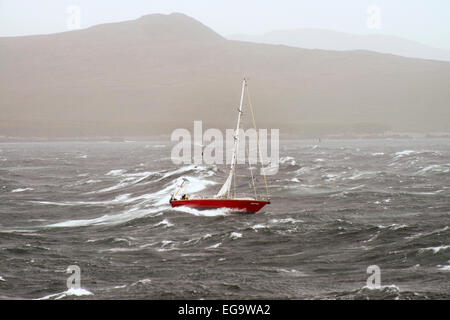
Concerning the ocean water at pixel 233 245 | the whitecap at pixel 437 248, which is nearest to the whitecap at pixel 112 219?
the ocean water at pixel 233 245

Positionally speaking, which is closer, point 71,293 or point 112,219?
→ point 71,293

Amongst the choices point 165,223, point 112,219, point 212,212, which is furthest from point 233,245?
point 112,219

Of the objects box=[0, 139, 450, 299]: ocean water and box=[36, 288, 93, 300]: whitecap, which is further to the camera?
box=[0, 139, 450, 299]: ocean water

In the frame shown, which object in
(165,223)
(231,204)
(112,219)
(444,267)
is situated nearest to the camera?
(444,267)

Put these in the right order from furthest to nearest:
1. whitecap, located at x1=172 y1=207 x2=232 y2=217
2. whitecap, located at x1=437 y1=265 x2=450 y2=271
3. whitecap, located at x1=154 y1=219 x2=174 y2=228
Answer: whitecap, located at x1=172 y1=207 x2=232 y2=217, whitecap, located at x1=154 y1=219 x2=174 y2=228, whitecap, located at x1=437 y1=265 x2=450 y2=271

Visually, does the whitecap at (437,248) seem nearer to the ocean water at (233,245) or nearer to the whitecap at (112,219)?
the ocean water at (233,245)

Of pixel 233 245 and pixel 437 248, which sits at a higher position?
pixel 437 248

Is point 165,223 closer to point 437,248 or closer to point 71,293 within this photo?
point 71,293

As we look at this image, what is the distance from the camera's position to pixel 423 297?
29734 millimetres

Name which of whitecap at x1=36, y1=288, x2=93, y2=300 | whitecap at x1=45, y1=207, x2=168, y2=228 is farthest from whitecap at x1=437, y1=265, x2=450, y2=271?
whitecap at x1=45, y1=207, x2=168, y2=228

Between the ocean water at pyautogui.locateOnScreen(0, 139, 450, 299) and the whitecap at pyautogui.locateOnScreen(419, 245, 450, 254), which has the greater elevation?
the whitecap at pyautogui.locateOnScreen(419, 245, 450, 254)

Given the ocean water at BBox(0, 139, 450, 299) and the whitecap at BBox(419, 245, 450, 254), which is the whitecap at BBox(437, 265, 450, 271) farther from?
the whitecap at BBox(419, 245, 450, 254)

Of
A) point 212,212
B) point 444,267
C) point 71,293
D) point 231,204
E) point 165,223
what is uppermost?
point 231,204

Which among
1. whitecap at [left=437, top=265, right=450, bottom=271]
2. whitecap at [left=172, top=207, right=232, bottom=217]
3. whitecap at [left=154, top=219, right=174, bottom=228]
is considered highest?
whitecap at [left=437, top=265, right=450, bottom=271]
